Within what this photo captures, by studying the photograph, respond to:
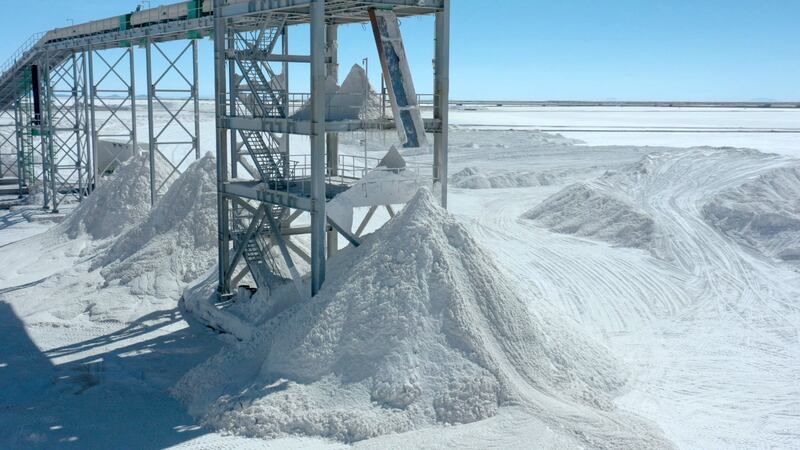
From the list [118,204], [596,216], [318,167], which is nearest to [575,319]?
[318,167]

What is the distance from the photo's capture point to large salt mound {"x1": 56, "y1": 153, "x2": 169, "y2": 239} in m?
25.0

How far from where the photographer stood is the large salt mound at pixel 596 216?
26.1 m

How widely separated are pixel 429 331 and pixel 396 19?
6298 millimetres

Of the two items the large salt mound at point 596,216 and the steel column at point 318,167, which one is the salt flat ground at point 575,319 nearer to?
the large salt mound at point 596,216

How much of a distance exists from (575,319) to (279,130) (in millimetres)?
7917

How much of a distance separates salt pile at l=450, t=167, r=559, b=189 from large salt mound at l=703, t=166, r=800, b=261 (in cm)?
1232

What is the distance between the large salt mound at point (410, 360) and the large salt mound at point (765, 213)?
45.2 ft

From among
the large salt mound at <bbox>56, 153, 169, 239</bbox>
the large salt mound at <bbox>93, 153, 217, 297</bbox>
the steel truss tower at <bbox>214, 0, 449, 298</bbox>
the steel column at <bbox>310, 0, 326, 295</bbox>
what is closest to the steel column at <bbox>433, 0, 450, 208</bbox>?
the steel truss tower at <bbox>214, 0, 449, 298</bbox>

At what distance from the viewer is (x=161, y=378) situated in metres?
14.4

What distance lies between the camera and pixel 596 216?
92.1ft

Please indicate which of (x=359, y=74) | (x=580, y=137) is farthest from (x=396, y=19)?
Result: (x=580, y=137)

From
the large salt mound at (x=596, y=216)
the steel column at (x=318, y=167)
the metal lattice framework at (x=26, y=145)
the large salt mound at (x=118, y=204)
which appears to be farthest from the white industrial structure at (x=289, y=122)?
the metal lattice framework at (x=26, y=145)

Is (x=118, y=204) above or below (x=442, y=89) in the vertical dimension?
below

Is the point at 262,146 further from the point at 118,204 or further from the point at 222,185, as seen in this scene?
the point at 118,204
